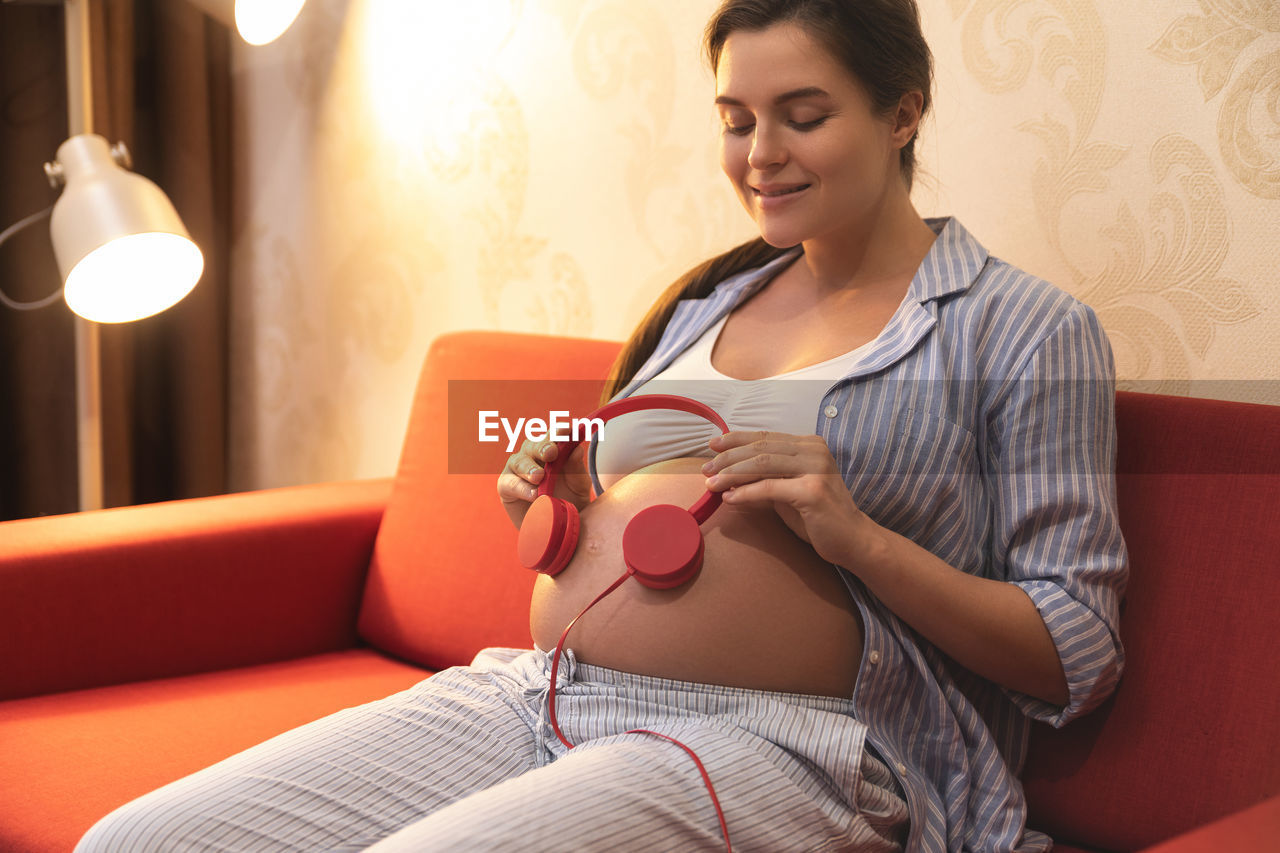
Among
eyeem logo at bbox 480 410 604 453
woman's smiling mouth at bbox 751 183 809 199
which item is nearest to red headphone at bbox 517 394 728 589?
woman's smiling mouth at bbox 751 183 809 199

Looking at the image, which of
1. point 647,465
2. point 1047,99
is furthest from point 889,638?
point 1047,99

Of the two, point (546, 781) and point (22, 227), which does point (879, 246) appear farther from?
point (22, 227)

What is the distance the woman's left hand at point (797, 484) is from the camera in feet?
3.01

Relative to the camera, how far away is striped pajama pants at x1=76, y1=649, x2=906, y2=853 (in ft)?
2.57

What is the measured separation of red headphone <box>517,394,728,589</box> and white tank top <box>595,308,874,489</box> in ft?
0.23

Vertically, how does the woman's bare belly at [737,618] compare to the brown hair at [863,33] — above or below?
below

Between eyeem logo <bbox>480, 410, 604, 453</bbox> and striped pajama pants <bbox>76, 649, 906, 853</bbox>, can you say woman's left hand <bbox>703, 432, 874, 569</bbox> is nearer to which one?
striped pajama pants <bbox>76, 649, 906, 853</bbox>

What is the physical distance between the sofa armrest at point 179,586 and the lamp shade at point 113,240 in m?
0.35

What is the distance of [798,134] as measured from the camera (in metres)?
1.07

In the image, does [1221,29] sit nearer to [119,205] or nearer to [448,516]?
[448,516]

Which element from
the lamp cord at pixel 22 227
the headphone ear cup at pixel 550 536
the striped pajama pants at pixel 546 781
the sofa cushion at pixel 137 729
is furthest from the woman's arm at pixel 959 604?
the lamp cord at pixel 22 227

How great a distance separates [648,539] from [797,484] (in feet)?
0.49

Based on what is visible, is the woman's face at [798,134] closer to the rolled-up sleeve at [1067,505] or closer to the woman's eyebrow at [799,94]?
the woman's eyebrow at [799,94]

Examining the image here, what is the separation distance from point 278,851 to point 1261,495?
36.9 inches
